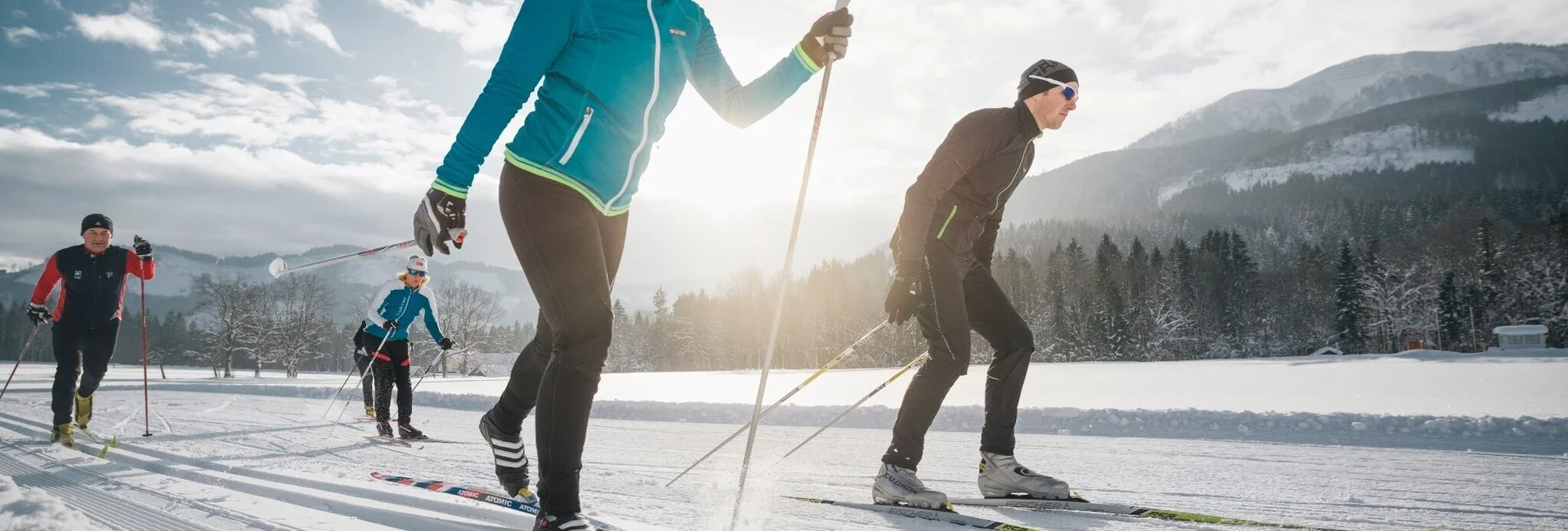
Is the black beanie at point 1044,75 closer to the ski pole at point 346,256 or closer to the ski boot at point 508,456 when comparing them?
the ski boot at point 508,456

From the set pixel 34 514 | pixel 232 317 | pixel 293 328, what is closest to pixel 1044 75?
pixel 34 514

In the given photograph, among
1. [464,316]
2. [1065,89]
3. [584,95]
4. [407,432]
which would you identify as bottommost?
[407,432]

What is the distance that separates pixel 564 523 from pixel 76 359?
664 cm

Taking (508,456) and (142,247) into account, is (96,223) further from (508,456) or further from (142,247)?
(508,456)

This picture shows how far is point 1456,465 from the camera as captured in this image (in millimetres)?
4281

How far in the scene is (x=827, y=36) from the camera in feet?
8.45

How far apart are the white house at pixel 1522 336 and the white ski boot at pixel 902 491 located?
177ft

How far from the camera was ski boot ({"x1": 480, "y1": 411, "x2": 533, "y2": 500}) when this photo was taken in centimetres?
275

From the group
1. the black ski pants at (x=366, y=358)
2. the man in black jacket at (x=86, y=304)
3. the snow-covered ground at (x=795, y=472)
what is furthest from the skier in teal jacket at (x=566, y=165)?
the black ski pants at (x=366, y=358)

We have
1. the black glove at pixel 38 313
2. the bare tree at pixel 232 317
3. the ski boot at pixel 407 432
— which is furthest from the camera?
the bare tree at pixel 232 317

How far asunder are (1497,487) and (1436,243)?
8240cm

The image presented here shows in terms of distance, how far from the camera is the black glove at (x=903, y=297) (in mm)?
3432

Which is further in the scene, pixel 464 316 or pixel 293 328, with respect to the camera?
pixel 293 328

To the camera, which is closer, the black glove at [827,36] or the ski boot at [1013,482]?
the black glove at [827,36]
